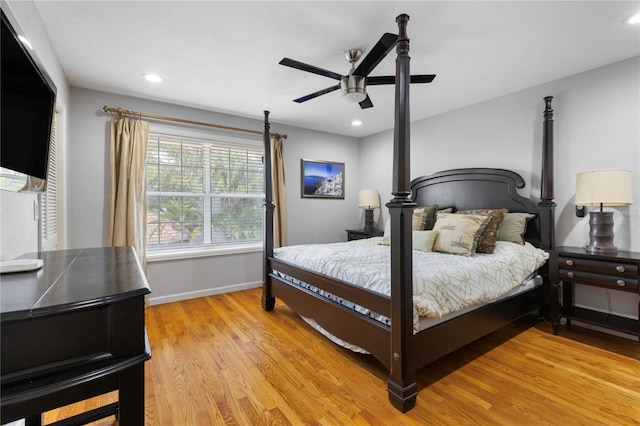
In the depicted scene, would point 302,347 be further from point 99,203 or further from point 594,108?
point 594,108

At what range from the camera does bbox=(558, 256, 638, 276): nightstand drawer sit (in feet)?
7.23

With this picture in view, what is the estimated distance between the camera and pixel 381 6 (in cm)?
185

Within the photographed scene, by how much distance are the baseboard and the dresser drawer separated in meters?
3.57

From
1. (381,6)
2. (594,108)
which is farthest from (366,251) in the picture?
(594,108)

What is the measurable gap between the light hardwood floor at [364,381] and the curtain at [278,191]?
5.47 ft

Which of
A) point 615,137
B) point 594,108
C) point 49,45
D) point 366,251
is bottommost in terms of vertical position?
point 366,251

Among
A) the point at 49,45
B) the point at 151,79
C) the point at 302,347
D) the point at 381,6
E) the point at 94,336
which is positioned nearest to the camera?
the point at 94,336

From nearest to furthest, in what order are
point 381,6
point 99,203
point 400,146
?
point 400,146 → point 381,6 → point 99,203

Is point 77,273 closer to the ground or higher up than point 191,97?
closer to the ground

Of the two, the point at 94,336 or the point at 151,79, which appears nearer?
the point at 94,336

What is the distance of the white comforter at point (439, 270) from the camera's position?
6.05 feet

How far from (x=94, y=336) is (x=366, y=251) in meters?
2.39

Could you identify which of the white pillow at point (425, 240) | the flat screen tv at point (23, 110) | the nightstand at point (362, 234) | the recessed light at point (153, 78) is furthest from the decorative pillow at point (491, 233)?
the recessed light at point (153, 78)

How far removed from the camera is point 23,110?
122cm
